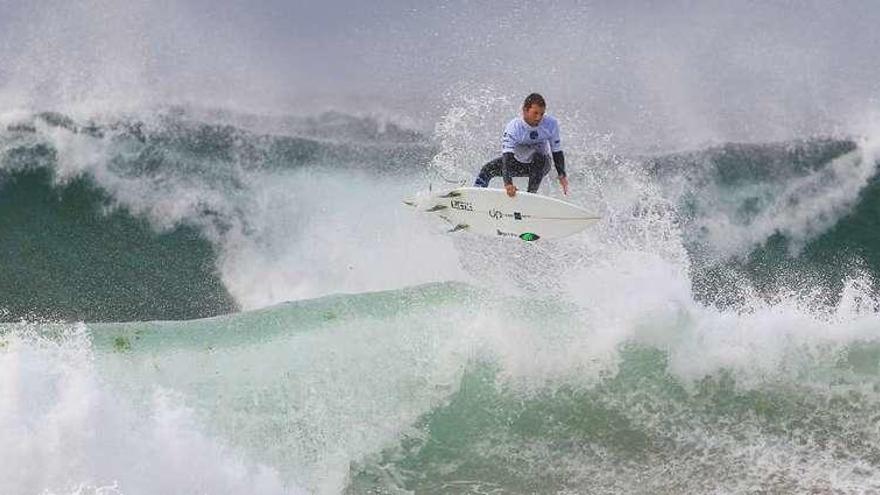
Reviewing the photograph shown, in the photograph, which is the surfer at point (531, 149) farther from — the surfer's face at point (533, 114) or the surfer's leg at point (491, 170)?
the surfer's leg at point (491, 170)

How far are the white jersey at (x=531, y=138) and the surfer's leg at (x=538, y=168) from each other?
0.15ft

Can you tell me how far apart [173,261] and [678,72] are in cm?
550

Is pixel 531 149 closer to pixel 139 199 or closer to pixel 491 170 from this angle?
pixel 491 170

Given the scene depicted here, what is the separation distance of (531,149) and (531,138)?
0.11m

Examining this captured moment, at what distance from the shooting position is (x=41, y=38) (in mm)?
13797

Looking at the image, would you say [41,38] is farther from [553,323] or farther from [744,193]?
[744,193]

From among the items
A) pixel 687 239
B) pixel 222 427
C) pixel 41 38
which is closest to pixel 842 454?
pixel 687 239

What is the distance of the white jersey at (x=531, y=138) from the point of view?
34.1ft

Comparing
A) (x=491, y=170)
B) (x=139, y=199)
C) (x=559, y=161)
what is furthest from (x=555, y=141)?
A: (x=139, y=199)

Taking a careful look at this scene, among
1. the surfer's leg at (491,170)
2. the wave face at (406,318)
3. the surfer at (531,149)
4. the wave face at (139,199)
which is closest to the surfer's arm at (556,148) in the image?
the surfer at (531,149)

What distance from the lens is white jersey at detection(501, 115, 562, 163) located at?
10.4m

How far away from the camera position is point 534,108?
10125 millimetres

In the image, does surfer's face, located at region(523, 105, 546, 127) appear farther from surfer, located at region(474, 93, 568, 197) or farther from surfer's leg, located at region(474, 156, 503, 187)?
surfer's leg, located at region(474, 156, 503, 187)

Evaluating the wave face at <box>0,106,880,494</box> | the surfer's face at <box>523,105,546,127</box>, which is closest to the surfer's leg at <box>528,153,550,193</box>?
the surfer's face at <box>523,105,546,127</box>
